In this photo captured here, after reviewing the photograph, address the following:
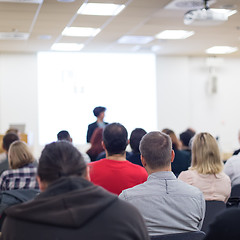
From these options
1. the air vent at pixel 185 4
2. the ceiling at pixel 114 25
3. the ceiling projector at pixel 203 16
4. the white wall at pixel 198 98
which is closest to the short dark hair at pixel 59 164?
the ceiling projector at pixel 203 16

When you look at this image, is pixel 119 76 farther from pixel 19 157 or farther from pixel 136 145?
pixel 136 145

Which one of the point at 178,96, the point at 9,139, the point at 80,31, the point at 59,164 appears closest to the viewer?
the point at 59,164

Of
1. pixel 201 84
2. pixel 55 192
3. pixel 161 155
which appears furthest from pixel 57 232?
pixel 201 84

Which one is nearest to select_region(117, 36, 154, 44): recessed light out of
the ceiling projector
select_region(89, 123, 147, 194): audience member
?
the ceiling projector

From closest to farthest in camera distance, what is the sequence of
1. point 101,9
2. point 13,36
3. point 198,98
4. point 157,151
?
point 157,151, point 101,9, point 13,36, point 198,98

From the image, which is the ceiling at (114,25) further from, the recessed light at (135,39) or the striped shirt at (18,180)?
the striped shirt at (18,180)

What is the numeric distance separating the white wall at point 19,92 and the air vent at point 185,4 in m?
4.84

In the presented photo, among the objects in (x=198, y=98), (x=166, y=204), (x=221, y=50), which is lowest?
(x=166, y=204)

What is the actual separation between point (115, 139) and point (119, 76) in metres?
7.96

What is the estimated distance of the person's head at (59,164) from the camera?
1.56m

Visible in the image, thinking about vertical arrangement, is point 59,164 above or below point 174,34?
below

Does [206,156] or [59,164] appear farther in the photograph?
[206,156]

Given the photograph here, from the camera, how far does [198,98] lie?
12328mm

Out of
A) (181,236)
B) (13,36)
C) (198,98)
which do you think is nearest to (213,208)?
(181,236)
